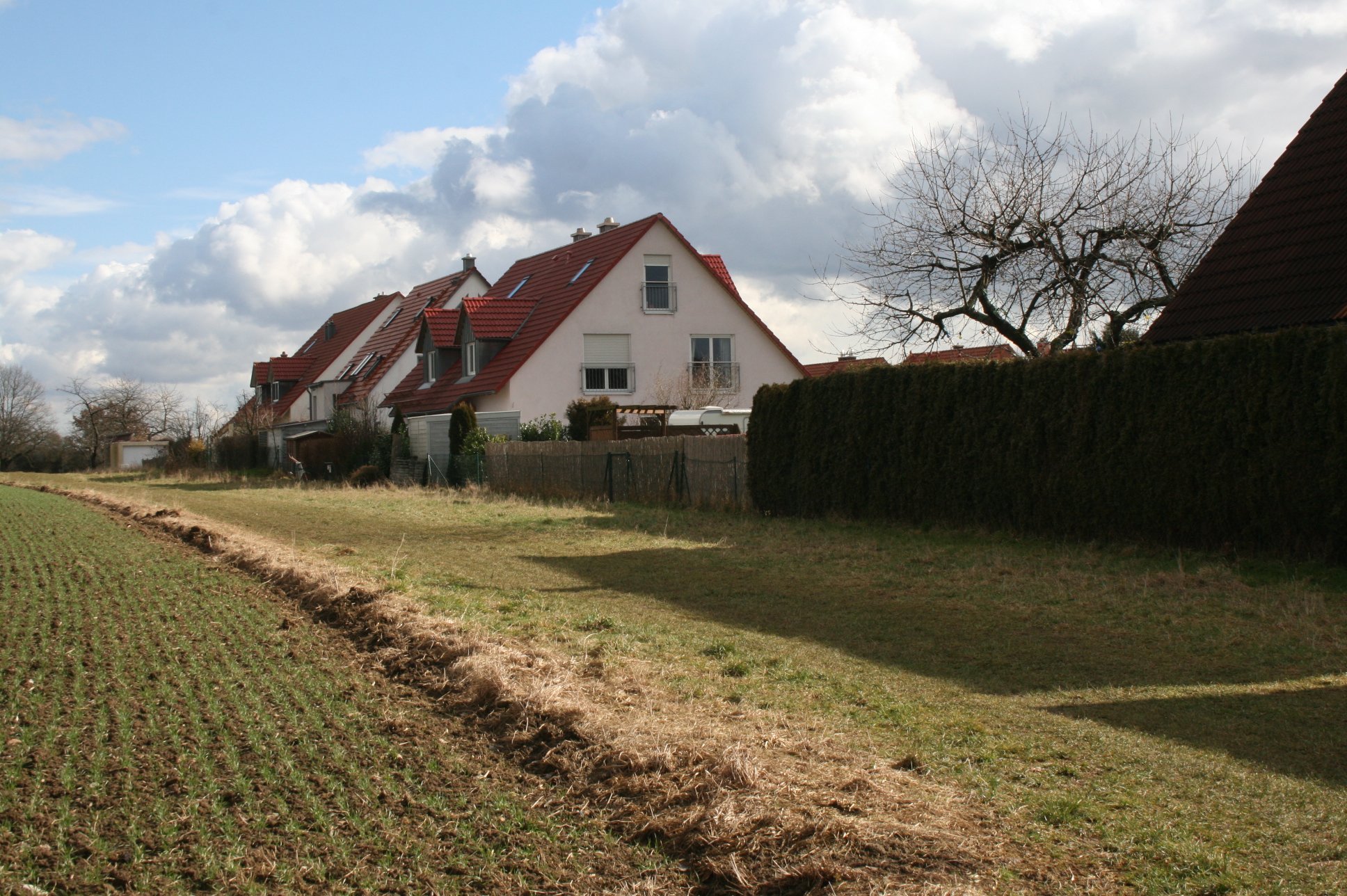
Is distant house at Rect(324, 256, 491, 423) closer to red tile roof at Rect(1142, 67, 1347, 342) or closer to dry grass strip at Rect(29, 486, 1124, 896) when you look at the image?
red tile roof at Rect(1142, 67, 1347, 342)

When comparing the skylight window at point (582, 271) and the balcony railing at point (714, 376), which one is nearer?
the balcony railing at point (714, 376)

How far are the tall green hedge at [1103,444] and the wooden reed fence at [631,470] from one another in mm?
2042

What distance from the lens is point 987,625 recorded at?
9.19 meters

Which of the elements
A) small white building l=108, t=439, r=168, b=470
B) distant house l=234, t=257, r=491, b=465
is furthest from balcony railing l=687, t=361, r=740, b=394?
small white building l=108, t=439, r=168, b=470

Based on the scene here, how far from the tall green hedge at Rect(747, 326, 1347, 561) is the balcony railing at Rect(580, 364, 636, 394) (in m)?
15.5

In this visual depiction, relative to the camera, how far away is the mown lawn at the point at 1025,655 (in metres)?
4.46

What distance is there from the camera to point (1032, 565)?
41.2 feet

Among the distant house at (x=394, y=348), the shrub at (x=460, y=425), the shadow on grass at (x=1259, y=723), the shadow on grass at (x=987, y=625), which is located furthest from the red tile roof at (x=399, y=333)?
the shadow on grass at (x=1259, y=723)

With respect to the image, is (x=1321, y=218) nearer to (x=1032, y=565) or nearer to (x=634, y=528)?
(x=1032, y=565)

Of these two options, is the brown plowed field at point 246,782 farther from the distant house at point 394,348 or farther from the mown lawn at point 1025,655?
the distant house at point 394,348

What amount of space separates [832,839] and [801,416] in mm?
16006

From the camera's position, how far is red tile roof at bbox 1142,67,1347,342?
14844 mm

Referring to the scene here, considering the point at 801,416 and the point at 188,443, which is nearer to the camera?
the point at 801,416

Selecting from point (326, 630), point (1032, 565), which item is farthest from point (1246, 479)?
point (326, 630)
